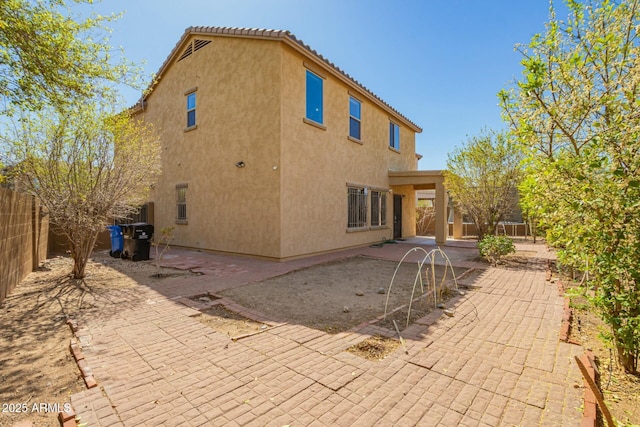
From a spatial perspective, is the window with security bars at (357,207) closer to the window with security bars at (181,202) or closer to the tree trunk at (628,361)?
the window with security bars at (181,202)

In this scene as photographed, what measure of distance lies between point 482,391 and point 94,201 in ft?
27.9

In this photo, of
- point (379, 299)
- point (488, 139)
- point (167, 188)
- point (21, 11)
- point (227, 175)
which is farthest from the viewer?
point (167, 188)

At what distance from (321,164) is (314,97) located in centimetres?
251

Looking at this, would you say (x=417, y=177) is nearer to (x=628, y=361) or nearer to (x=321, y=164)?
(x=321, y=164)

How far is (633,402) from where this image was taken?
2.84 metres

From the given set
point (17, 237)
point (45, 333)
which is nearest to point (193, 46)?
point (17, 237)

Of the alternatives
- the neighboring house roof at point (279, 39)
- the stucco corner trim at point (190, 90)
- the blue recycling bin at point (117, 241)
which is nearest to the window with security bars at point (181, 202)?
the blue recycling bin at point (117, 241)

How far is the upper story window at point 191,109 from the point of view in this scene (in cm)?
1316

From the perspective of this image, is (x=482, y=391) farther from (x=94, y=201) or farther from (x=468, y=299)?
(x=94, y=201)

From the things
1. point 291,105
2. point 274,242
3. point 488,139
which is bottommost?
point 274,242

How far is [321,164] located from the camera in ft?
37.6

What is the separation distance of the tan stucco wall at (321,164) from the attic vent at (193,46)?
479 cm

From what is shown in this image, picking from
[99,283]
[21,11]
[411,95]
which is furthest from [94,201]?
[411,95]

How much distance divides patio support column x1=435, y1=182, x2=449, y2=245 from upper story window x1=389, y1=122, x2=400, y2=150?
3834mm
